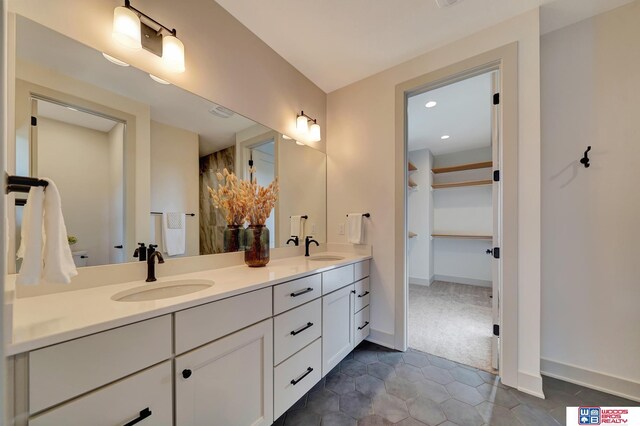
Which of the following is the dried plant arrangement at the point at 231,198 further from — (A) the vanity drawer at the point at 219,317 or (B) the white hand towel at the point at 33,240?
(B) the white hand towel at the point at 33,240

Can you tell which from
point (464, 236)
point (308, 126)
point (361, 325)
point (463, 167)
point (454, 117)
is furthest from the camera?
point (463, 167)

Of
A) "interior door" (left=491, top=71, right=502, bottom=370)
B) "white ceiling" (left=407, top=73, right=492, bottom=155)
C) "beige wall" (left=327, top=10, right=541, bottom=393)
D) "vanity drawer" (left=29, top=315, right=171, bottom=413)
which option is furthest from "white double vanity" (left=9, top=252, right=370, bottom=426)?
"white ceiling" (left=407, top=73, right=492, bottom=155)

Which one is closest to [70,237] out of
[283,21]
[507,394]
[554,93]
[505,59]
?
[283,21]

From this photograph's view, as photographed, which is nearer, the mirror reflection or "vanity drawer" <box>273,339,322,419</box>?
the mirror reflection

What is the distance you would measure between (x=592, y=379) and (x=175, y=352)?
2.63 m

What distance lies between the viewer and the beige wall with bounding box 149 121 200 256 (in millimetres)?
1326

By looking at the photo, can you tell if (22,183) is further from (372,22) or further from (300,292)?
(372,22)

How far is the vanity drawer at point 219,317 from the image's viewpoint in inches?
35.3

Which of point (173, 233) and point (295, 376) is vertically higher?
point (173, 233)

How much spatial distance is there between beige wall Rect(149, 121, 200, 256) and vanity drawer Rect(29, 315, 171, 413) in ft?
2.11

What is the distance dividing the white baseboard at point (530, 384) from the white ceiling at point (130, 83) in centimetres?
261

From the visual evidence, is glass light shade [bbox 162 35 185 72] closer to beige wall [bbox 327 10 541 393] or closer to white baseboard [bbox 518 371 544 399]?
beige wall [bbox 327 10 541 393]

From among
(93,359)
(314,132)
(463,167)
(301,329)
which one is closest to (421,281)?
(463,167)

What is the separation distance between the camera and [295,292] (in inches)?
54.6
